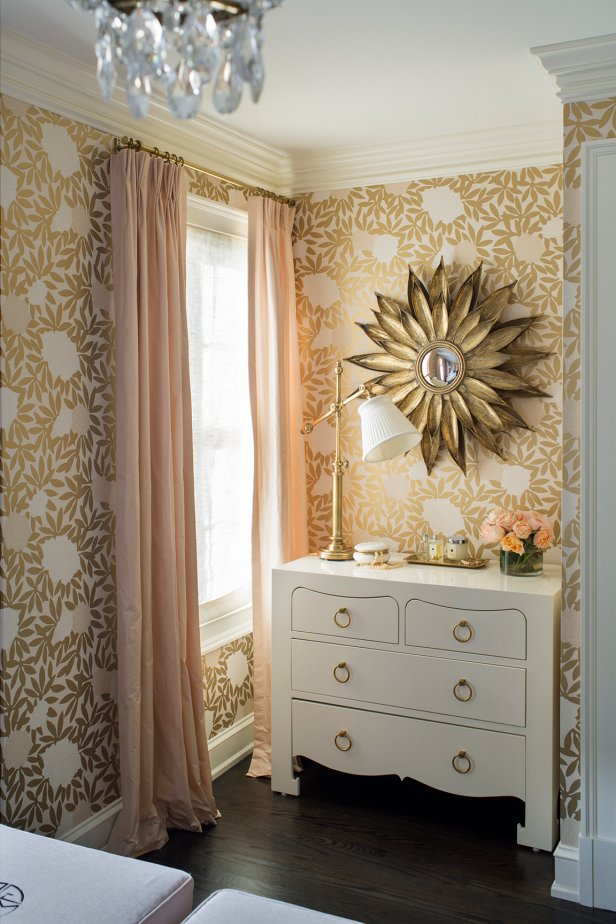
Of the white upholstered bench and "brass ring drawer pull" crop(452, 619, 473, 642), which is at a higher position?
"brass ring drawer pull" crop(452, 619, 473, 642)

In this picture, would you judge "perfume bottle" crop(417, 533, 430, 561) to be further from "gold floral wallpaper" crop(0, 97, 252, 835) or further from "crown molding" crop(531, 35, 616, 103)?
"crown molding" crop(531, 35, 616, 103)

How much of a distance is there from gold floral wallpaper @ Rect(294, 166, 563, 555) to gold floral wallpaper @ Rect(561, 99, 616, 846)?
72cm

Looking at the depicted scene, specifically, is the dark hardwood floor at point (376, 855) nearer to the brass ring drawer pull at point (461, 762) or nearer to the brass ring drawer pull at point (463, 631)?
the brass ring drawer pull at point (461, 762)

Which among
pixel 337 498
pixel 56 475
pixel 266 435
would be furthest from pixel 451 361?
pixel 56 475

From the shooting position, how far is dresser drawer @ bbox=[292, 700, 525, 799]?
289 centimetres

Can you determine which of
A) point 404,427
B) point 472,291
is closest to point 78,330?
point 404,427

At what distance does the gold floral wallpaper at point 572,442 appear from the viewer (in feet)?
8.33

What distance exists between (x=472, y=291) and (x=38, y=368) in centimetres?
179

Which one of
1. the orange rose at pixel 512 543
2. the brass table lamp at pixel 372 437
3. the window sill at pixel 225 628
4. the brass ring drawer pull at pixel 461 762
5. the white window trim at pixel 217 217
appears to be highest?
the white window trim at pixel 217 217

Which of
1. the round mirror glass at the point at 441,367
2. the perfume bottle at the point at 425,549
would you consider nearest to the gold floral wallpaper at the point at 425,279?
the perfume bottle at the point at 425,549

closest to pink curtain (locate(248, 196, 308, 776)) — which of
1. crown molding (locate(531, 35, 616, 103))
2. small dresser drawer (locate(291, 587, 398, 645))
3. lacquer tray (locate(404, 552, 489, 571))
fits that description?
small dresser drawer (locate(291, 587, 398, 645))

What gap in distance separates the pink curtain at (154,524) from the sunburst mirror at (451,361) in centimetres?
92

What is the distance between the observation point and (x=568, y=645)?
263cm

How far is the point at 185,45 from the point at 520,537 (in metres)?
2.38
